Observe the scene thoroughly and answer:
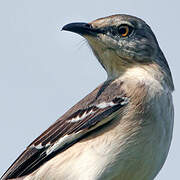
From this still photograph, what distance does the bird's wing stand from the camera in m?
7.49

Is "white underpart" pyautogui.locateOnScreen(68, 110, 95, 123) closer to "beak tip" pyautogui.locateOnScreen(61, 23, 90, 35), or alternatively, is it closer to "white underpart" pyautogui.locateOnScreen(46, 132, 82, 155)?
"white underpart" pyautogui.locateOnScreen(46, 132, 82, 155)

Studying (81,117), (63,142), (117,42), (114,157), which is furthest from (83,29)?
(114,157)

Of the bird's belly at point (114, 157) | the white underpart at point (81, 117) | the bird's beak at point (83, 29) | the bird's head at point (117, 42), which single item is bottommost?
the bird's belly at point (114, 157)

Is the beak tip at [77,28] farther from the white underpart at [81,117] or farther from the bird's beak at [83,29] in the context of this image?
the white underpart at [81,117]

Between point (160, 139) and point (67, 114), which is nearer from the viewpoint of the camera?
point (160, 139)

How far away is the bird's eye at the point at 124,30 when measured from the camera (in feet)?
27.2

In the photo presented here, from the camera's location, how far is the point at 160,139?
7.21 meters

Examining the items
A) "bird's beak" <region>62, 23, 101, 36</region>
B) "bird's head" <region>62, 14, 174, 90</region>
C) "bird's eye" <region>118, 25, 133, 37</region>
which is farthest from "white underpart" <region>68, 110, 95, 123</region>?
"bird's eye" <region>118, 25, 133, 37</region>

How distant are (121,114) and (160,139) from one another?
72 centimetres

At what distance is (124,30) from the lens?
8.39 meters

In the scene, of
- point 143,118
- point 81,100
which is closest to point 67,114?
point 81,100

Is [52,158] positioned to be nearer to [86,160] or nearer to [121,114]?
[86,160]

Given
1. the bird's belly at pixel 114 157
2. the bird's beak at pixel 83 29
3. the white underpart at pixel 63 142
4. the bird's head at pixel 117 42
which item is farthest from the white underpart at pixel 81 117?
the bird's beak at pixel 83 29

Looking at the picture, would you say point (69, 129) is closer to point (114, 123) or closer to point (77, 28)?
point (114, 123)
